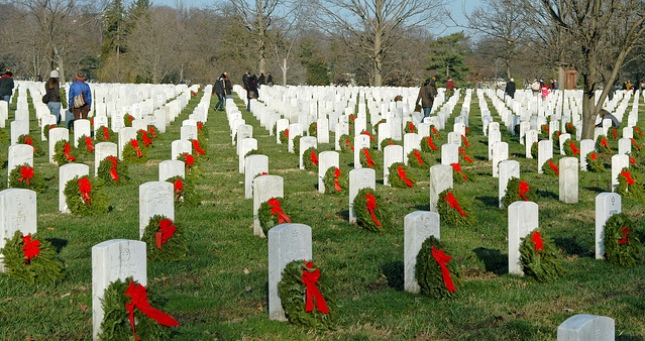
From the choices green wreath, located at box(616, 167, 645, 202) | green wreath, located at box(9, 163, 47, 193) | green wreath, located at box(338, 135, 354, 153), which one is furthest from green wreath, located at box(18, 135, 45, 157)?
green wreath, located at box(616, 167, 645, 202)

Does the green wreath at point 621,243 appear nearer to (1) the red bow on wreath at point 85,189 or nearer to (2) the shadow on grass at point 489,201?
(2) the shadow on grass at point 489,201

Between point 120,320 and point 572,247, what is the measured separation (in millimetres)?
5832

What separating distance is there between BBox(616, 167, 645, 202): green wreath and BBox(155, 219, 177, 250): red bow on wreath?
7.47 metres

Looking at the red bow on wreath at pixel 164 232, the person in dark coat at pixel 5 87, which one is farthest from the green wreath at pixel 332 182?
the person in dark coat at pixel 5 87

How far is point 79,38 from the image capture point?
6175cm

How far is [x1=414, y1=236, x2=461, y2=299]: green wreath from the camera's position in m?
7.52

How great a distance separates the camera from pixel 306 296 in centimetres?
664

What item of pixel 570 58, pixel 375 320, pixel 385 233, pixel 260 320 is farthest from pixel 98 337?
A: pixel 570 58

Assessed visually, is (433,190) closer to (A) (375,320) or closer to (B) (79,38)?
(A) (375,320)

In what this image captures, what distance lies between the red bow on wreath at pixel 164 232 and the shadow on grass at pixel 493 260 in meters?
3.21

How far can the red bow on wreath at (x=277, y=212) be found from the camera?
9562 millimetres

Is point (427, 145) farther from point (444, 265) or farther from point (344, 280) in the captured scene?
point (444, 265)

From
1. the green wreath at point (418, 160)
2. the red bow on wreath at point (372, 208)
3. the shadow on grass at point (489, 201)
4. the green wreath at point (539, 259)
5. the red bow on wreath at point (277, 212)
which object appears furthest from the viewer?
the green wreath at point (418, 160)

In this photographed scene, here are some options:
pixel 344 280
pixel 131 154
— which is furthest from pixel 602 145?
pixel 344 280
